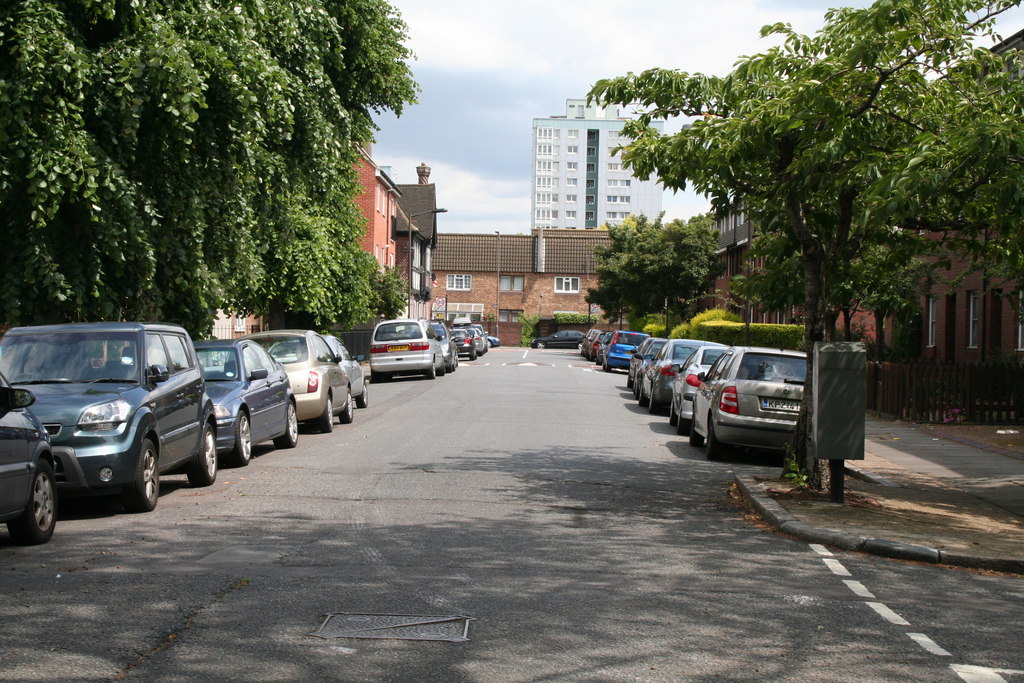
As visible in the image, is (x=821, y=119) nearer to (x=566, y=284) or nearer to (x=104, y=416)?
(x=104, y=416)

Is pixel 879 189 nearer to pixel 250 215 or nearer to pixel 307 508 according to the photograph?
pixel 307 508

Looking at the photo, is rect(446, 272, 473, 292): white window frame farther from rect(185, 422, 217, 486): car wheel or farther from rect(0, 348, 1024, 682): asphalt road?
rect(185, 422, 217, 486): car wheel

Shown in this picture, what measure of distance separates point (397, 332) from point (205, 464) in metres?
22.2

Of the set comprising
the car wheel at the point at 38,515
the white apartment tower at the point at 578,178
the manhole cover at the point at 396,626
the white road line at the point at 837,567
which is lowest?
the white road line at the point at 837,567

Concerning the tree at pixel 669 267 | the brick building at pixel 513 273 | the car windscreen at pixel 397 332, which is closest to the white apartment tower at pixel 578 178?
the brick building at pixel 513 273

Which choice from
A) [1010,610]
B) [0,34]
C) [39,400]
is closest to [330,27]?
[0,34]

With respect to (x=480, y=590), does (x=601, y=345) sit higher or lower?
higher

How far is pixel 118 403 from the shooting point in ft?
32.3

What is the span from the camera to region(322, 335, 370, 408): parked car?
67.9 ft

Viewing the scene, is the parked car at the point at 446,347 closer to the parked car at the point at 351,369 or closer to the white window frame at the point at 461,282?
the parked car at the point at 351,369

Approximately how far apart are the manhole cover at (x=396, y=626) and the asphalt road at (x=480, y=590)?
0.32 feet

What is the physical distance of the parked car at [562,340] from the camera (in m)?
91.0

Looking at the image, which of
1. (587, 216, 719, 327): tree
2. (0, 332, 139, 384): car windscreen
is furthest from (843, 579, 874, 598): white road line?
(587, 216, 719, 327): tree

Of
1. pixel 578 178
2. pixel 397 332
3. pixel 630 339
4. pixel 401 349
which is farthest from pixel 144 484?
pixel 578 178
